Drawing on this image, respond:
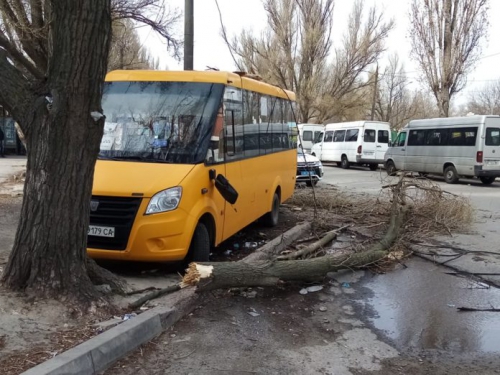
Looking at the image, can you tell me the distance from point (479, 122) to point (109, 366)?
18103mm

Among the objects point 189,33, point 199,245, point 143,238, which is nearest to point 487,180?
point 189,33

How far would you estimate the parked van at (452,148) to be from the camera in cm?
1855

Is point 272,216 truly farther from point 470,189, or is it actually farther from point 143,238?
point 470,189

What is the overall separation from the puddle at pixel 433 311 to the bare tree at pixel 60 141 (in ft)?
9.72

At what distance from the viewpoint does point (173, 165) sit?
5.85 metres

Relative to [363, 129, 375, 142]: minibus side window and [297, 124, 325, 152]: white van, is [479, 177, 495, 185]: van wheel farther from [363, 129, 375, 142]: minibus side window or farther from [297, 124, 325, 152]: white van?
[297, 124, 325, 152]: white van

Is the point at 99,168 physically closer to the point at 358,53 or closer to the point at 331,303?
the point at 331,303

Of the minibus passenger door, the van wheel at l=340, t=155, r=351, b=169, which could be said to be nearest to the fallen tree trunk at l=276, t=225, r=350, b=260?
the minibus passenger door

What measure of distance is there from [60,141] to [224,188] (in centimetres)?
237

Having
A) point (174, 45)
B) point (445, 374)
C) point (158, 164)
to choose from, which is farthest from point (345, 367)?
point (174, 45)

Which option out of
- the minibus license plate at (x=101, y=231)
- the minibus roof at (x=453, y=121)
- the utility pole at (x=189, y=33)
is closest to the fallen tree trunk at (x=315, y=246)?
the minibus license plate at (x=101, y=231)

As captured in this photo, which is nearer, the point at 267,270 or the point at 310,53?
the point at 267,270

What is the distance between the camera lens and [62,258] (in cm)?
437

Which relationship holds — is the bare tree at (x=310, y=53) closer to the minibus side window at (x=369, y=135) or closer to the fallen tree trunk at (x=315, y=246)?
the minibus side window at (x=369, y=135)
